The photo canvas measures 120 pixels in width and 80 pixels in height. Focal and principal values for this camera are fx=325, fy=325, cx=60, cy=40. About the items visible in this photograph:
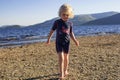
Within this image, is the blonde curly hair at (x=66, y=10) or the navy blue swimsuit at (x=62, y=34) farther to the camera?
the navy blue swimsuit at (x=62, y=34)

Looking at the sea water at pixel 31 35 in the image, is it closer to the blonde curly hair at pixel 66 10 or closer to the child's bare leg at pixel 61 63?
the child's bare leg at pixel 61 63

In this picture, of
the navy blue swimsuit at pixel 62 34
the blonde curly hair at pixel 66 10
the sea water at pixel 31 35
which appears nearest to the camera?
the blonde curly hair at pixel 66 10

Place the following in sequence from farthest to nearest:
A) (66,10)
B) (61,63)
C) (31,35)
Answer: (31,35), (61,63), (66,10)

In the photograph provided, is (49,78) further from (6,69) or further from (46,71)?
(6,69)

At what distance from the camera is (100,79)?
900 centimetres

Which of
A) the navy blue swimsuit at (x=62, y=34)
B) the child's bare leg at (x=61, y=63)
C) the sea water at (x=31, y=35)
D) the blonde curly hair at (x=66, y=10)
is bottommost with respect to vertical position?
the sea water at (x=31, y=35)

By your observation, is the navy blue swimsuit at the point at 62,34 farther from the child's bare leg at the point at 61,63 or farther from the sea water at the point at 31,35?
the sea water at the point at 31,35

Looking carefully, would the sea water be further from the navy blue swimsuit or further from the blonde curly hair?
the blonde curly hair

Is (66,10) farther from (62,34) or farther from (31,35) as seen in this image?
(31,35)

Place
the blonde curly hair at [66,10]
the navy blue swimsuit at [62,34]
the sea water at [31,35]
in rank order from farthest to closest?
1. the sea water at [31,35]
2. the navy blue swimsuit at [62,34]
3. the blonde curly hair at [66,10]

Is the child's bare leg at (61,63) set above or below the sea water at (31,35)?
above

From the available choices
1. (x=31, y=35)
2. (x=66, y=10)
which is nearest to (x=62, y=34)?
(x=66, y=10)

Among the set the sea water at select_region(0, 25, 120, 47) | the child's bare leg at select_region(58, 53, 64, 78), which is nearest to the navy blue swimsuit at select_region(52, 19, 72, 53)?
the child's bare leg at select_region(58, 53, 64, 78)

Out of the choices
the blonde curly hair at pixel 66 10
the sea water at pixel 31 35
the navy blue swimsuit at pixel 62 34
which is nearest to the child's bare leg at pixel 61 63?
the navy blue swimsuit at pixel 62 34
